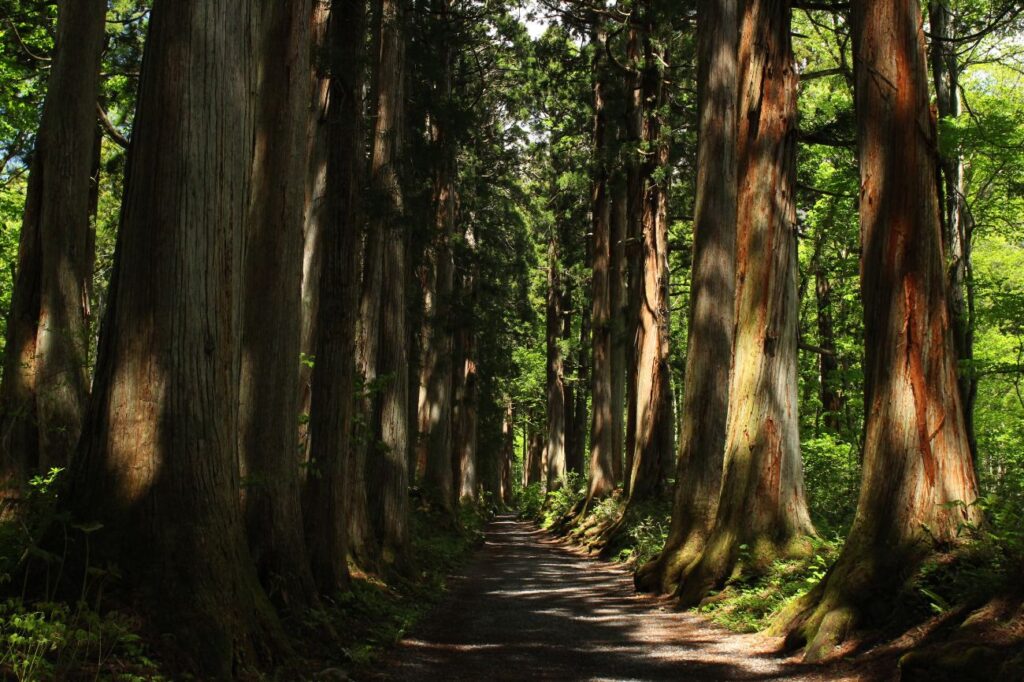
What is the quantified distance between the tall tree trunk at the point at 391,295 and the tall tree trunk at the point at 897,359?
7.03 metres

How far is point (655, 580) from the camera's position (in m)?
11.8

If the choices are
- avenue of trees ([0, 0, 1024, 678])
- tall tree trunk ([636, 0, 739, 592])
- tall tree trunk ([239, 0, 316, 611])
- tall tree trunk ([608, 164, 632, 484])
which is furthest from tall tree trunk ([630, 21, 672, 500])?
tall tree trunk ([239, 0, 316, 611])

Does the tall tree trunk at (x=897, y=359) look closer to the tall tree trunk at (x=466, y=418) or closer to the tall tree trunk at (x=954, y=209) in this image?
the tall tree trunk at (x=954, y=209)

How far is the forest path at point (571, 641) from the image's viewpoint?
667 centimetres

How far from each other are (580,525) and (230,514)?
66.3ft

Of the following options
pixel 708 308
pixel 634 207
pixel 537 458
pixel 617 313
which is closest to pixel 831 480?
pixel 708 308

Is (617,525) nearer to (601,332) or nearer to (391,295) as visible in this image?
(391,295)

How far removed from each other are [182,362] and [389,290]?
9443mm

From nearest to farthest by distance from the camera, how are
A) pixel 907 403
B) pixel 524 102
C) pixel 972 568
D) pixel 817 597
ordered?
pixel 972 568, pixel 907 403, pixel 817 597, pixel 524 102

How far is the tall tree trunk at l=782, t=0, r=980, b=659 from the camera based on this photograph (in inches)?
257

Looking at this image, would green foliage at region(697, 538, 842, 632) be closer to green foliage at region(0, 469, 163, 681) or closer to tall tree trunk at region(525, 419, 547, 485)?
green foliage at region(0, 469, 163, 681)

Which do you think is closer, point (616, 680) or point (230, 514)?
point (230, 514)

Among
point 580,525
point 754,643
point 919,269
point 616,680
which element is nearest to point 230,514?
point 616,680

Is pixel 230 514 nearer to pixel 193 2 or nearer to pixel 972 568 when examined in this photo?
pixel 193 2
